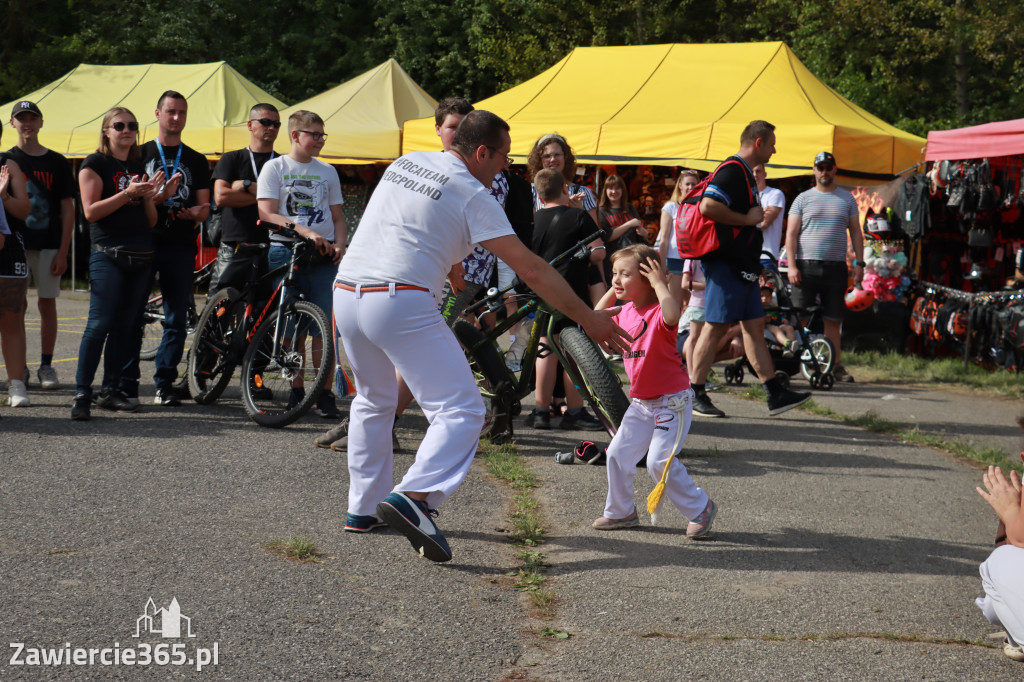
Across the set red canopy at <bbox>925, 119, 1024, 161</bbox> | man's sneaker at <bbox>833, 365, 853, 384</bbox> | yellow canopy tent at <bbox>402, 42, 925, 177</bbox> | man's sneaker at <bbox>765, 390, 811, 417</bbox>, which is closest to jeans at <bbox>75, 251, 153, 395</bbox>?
man's sneaker at <bbox>765, 390, 811, 417</bbox>

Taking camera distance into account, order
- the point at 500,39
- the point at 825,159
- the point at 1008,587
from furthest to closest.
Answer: the point at 500,39 → the point at 825,159 → the point at 1008,587

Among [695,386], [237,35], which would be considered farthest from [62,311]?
[237,35]

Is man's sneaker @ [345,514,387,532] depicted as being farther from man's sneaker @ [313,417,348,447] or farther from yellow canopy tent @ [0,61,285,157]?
yellow canopy tent @ [0,61,285,157]

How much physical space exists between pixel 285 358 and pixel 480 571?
320cm

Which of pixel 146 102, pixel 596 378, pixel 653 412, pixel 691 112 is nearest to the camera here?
pixel 653 412

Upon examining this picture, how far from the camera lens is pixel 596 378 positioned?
18.8ft

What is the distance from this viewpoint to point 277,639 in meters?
3.43

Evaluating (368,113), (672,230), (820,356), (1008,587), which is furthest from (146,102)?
(1008,587)

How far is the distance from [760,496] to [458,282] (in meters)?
1.91

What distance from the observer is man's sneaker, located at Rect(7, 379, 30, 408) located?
24.1 ft

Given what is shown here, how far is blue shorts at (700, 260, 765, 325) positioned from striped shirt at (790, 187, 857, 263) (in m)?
3.11

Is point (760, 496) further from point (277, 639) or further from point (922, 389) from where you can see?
point (922, 389)

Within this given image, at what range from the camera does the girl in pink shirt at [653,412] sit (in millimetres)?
4680

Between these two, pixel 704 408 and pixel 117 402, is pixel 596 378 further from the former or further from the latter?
pixel 117 402
